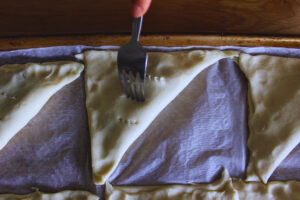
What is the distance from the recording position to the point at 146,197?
1.24 meters

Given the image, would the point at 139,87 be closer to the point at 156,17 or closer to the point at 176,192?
the point at 156,17

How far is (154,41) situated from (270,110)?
0.63 metres

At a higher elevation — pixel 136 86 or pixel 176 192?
pixel 136 86

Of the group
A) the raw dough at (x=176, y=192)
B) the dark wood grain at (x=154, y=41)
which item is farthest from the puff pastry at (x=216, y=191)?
the dark wood grain at (x=154, y=41)

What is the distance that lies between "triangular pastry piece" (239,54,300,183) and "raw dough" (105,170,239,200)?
121 mm

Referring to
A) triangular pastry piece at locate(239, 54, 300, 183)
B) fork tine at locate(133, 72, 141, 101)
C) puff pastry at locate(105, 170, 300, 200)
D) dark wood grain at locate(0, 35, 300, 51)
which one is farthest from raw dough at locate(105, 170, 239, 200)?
dark wood grain at locate(0, 35, 300, 51)

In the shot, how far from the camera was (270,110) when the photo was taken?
132 cm

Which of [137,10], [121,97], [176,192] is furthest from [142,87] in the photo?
[176,192]

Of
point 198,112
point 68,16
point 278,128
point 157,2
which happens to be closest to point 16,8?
point 68,16

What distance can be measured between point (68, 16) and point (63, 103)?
41 cm

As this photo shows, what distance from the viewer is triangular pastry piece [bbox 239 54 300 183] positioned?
4.14ft

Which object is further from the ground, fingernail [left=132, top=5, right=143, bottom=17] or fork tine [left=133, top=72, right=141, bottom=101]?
fingernail [left=132, top=5, right=143, bottom=17]

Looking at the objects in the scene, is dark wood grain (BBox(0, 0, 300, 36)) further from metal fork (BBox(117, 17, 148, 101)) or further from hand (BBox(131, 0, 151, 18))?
hand (BBox(131, 0, 151, 18))

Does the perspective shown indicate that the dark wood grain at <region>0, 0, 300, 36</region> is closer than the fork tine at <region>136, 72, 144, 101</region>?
No
